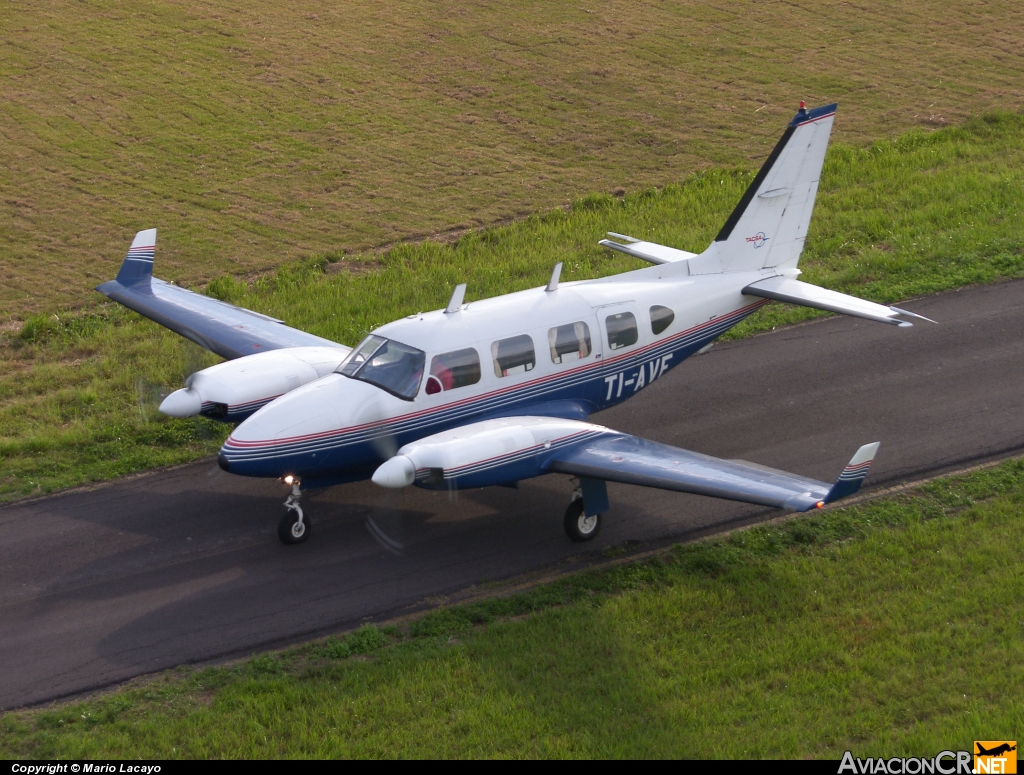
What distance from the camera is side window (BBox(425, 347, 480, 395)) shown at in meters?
14.7

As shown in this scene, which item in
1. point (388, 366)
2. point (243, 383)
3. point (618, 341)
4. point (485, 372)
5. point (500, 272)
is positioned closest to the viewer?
point (388, 366)

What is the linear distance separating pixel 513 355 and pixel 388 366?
1751mm

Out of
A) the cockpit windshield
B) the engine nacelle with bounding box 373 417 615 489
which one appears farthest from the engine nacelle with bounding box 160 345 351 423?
the engine nacelle with bounding box 373 417 615 489

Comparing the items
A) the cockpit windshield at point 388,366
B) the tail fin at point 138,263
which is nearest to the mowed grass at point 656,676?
the cockpit windshield at point 388,366

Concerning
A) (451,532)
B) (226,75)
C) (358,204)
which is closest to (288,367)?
(451,532)

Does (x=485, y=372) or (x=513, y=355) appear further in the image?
(x=513, y=355)

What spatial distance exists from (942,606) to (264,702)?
8032 millimetres

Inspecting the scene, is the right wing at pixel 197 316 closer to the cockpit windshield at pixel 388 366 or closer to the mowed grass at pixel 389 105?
the cockpit windshield at pixel 388 366

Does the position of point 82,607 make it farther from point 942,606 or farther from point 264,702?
point 942,606

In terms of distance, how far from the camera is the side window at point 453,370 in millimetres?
14711

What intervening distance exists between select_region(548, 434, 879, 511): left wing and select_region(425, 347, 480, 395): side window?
1.83 m

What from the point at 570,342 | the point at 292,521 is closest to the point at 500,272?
the point at 570,342

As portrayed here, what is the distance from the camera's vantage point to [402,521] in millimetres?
15484

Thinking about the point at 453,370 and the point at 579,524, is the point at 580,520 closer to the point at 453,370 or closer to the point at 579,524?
the point at 579,524
